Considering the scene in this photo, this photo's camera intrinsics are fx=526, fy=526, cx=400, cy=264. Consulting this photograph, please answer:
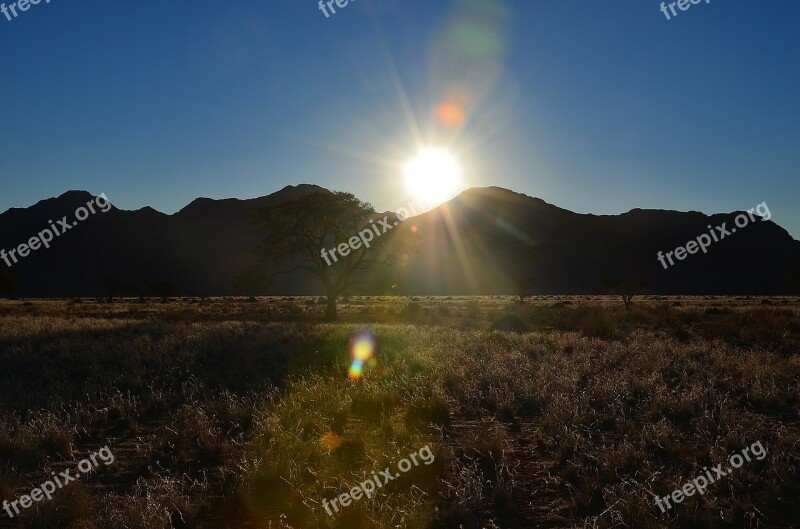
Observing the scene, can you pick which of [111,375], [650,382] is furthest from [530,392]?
[111,375]

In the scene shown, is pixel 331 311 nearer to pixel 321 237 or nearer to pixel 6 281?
pixel 321 237

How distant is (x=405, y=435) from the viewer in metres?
7.84

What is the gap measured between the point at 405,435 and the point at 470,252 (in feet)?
409

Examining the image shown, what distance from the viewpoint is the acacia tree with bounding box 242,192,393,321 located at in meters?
36.3

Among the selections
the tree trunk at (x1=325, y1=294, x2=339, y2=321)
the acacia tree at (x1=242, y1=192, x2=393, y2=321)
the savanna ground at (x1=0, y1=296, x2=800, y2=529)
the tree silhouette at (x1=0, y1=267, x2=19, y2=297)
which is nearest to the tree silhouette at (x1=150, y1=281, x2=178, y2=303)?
the tree silhouette at (x1=0, y1=267, x2=19, y2=297)

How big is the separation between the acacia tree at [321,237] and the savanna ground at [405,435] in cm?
2076

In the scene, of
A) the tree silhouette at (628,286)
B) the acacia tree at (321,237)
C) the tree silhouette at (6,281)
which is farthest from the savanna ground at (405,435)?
the tree silhouette at (6,281)

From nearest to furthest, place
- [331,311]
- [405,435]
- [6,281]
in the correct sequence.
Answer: [405,435] < [331,311] < [6,281]

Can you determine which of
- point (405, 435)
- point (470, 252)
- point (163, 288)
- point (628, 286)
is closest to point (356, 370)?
point (405, 435)

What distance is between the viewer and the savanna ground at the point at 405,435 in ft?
17.2

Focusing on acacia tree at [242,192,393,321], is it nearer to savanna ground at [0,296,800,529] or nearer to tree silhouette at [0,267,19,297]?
savanna ground at [0,296,800,529]

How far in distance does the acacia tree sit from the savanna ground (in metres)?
20.8

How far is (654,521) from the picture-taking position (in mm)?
4922

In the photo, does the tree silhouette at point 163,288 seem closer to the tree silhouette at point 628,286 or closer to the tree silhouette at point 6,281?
the tree silhouette at point 6,281
